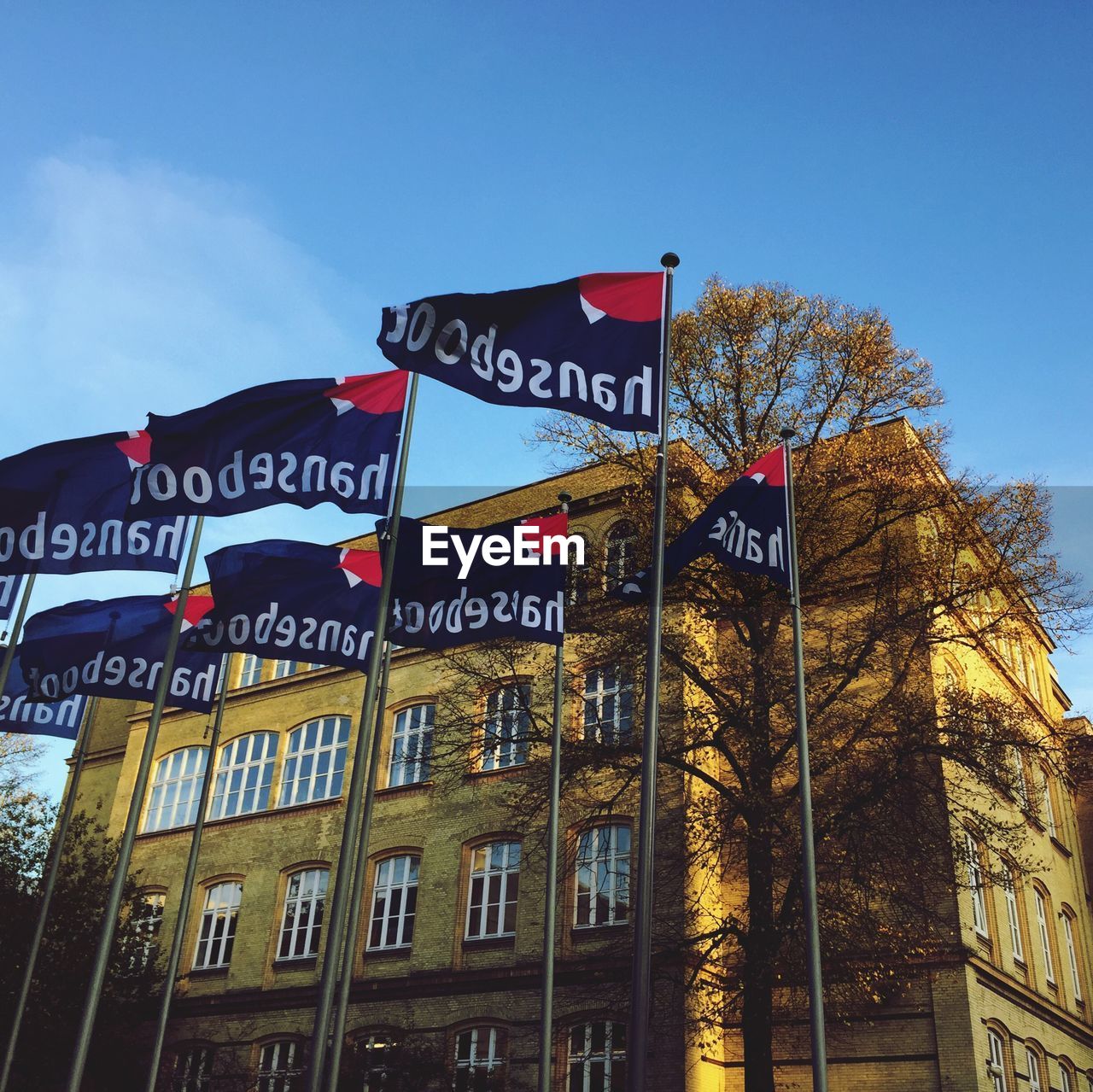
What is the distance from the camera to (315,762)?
1364 inches

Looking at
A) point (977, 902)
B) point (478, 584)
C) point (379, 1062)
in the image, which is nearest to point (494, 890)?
point (379, 1062)

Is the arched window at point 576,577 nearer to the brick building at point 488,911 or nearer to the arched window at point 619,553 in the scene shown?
the arched window at point 619,553

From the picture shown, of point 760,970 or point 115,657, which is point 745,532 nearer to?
point 760,970

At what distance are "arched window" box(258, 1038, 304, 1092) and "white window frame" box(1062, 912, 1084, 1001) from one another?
19991 millimetres

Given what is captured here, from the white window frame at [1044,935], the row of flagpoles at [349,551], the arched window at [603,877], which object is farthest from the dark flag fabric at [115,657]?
the white window frame at [1044,935]

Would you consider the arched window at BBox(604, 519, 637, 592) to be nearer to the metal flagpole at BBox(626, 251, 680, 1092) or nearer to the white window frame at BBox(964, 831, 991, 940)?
the white window frame at BBox(964, 831, 991, 940)

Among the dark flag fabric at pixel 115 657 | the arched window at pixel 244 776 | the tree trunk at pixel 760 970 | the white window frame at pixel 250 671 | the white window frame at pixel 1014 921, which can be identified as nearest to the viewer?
the tree trunk at pixel 760 970

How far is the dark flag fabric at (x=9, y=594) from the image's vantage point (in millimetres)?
23031

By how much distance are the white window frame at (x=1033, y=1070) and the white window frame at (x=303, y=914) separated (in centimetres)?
1698

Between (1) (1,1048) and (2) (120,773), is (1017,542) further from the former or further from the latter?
(2) (120,773)

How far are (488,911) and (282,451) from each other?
16.4 meters

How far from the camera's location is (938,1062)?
73.8 ft

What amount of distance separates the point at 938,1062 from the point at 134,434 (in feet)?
59.2

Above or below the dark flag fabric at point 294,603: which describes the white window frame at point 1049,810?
above
